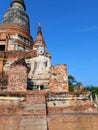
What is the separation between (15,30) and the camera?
22531 mm

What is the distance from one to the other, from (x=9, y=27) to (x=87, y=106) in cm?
1565

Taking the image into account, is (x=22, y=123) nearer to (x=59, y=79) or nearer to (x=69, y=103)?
(x=69, y=103)

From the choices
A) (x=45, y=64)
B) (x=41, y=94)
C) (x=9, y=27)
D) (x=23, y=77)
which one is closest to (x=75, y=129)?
(x=41, y=94)

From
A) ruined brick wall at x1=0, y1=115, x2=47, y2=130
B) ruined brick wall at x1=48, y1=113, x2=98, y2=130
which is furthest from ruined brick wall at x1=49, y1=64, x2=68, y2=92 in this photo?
ruined brick wall at x1=0, y1=115, x2=47, y2=130

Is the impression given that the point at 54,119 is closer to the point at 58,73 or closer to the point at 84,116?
the point at 84,116

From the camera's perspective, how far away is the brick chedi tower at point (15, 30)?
2078cm

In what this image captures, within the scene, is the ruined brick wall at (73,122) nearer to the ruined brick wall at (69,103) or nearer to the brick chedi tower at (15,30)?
the ruined brick wall at (69,103)

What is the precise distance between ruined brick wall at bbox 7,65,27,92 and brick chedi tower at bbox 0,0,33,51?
31.1 ft

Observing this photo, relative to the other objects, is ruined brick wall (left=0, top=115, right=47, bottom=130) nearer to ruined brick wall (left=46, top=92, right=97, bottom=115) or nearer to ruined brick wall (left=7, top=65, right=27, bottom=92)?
ruined brick wall (left=46, top=92, right=97, bottom=115)

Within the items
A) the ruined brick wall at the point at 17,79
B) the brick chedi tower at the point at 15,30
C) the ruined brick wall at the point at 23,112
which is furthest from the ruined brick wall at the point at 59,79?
the brick chedi tower at the point at 15,30

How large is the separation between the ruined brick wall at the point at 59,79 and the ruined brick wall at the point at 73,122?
3348 millimetres

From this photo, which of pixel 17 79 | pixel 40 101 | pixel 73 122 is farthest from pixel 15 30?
pixel 73 122

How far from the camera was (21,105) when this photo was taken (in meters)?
8.56

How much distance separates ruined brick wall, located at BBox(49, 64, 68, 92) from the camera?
37.3 ft
